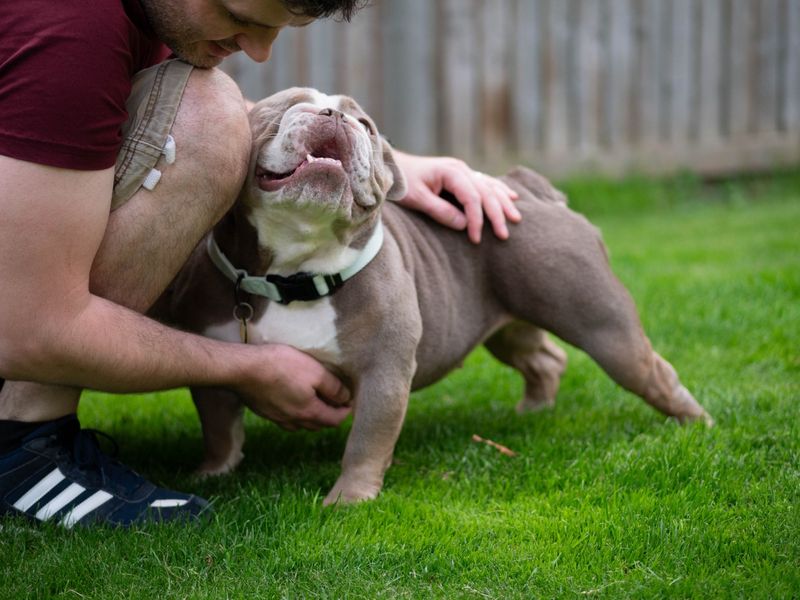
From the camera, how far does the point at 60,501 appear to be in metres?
2.89

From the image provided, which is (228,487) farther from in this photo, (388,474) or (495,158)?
(495,158)

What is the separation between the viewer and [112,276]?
2857 mm

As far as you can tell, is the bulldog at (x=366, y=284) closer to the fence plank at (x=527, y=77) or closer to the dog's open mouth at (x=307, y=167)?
the dog's open mouth at (x=307, y=167)

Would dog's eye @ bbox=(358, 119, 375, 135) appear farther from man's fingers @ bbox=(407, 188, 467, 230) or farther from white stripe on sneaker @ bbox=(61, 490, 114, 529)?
white stripe on sneaker @ bbox=(61, 490, 114, 529)

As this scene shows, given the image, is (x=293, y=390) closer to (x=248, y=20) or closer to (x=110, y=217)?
(x=110, y=217)

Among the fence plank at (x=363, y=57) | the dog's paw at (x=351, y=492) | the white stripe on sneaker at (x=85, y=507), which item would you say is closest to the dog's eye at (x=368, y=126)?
the dog's paw at (x=351, y=492)

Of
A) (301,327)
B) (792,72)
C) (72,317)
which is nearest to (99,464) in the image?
(72,317)

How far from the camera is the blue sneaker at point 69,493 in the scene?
2.87m

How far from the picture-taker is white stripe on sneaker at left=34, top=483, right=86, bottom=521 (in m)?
2.87

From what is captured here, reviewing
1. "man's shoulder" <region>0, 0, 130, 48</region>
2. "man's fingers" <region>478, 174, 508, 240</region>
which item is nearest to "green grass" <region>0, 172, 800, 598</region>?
"man's fingers" <region>478, 174, 508, 240</region>

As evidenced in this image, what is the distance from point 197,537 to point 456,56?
6.24 m

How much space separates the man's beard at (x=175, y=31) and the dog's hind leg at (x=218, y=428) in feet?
3.49

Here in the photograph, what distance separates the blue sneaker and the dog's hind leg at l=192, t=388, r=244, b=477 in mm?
457

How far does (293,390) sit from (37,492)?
30.1 inches
